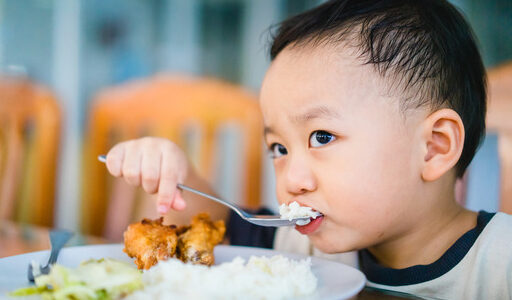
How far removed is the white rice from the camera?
53 cm

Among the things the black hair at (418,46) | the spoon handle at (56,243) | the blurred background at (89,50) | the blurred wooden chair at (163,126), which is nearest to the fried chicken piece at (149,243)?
the spoon handle at (56,243)

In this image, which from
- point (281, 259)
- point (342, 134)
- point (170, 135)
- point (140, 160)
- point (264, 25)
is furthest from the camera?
point (170, 135)

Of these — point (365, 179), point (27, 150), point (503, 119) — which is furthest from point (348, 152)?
point (27, 150)

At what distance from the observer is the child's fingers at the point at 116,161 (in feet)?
3.10

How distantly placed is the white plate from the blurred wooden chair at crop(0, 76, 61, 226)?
2190 mm

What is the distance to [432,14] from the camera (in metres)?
0.90

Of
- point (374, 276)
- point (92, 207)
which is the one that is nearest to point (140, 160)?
point (374, 276)

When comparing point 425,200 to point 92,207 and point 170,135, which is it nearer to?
point 170,135

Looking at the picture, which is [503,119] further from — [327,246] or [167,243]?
[167,243]

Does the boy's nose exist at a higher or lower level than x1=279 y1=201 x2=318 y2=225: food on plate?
higher

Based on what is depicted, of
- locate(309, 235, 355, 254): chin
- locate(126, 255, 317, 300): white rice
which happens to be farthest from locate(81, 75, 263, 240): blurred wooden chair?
locate(126, 255, 317, 300): white rice

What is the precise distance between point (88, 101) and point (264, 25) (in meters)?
1.26

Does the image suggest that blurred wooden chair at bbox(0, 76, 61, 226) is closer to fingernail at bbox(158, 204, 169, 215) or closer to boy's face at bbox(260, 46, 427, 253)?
fingernail at bbox(158, 204, 169, 215)

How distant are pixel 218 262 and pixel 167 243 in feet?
0.35
